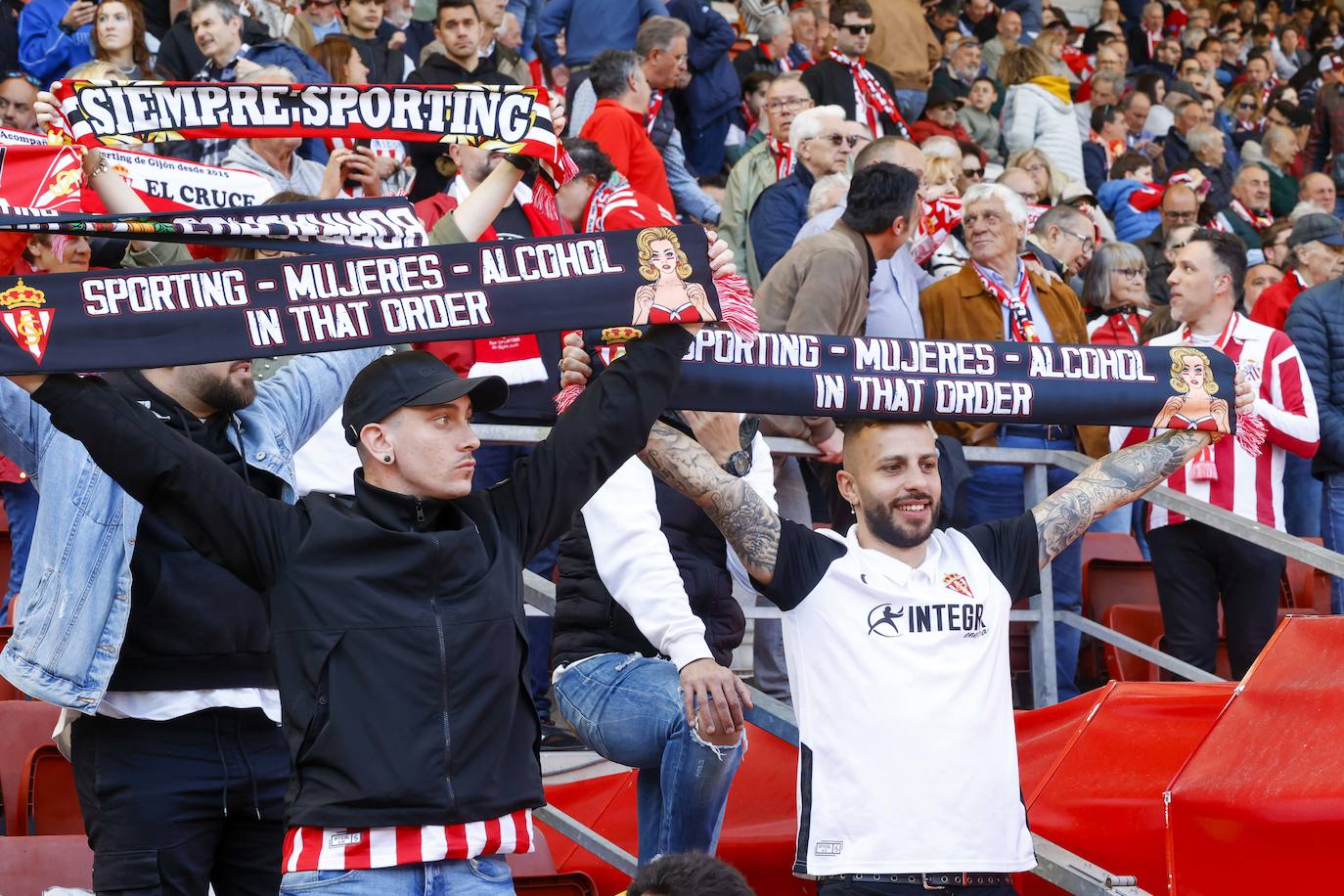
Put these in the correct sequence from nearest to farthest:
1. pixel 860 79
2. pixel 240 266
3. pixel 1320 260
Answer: pixel 240 266 → pixel 1320 260 → pixel 860 79

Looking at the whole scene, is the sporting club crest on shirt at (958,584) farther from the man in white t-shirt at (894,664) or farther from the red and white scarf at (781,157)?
the red and white scarf at (781,157)

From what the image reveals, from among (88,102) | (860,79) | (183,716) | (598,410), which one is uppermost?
(860,79)

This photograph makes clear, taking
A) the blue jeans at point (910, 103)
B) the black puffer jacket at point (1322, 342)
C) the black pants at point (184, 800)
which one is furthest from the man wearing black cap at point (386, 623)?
the blue jeans at point (910, 103)

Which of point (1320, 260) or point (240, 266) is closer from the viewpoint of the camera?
point (240, 266)

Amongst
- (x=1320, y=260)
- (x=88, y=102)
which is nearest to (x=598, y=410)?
(x=88, y=102)

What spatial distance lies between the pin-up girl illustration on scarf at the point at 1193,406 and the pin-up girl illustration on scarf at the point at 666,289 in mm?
1508

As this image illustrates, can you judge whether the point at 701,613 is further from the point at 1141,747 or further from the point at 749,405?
the point at 1141,747

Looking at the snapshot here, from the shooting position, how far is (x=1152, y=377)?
4574 mm

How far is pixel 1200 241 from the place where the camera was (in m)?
6.79

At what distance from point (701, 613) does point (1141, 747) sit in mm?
1279

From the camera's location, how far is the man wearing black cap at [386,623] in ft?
10.3

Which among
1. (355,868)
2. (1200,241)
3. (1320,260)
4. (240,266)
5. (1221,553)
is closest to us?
(355,868)

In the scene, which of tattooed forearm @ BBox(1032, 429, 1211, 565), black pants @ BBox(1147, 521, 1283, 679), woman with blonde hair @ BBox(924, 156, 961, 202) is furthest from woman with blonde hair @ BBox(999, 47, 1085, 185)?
tattooed forearm @ BBox(1032, 429, 1211, 565)

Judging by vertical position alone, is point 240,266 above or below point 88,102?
below
